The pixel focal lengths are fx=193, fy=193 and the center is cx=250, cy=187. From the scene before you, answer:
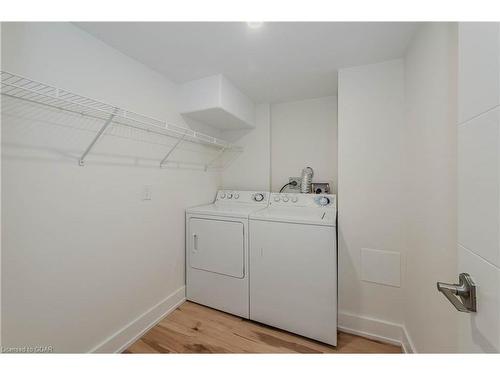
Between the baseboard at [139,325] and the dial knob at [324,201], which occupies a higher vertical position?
the dial knob at [324,201]

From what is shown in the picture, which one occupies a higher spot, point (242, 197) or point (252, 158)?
point (252, 158)

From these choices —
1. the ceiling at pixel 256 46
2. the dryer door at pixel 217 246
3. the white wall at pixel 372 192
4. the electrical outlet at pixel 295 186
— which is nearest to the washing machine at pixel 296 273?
the dryer door at pixel 217 246

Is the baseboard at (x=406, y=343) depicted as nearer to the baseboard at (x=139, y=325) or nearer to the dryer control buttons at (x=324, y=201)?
the dryer control buttons at (x=324, y=201)

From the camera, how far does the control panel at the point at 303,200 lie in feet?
6.68

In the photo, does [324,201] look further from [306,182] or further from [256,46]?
[256,46]

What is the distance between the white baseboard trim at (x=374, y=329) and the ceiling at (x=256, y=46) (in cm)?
222

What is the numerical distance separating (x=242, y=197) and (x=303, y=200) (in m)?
0.77

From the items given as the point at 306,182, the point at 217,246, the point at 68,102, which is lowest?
the point at 217,246

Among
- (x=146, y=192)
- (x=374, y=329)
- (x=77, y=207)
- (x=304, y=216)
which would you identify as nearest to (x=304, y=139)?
(x=304, y=216)

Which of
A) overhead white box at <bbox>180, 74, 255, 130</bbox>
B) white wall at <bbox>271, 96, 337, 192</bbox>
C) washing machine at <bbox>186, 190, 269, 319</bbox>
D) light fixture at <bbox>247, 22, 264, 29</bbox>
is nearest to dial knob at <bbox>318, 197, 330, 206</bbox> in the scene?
white wall at <bbox>271, 96, 337, 192</bbox>

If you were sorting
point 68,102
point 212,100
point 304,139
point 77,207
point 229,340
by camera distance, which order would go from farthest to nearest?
point 304,139 → point 212,100 → point 229,340 → point 77,207 → point 68,102

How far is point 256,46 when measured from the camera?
147 cm

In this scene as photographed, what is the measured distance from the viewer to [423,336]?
126 centimetres
